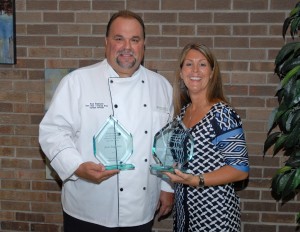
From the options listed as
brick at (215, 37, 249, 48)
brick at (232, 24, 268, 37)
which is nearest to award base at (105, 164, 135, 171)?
brick at (215, 37, 249, 48)

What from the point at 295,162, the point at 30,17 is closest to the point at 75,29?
the point at 30,17

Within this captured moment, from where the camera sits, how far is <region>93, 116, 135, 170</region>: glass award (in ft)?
6.68

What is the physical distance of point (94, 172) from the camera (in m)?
2.01

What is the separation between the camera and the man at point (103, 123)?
218cm

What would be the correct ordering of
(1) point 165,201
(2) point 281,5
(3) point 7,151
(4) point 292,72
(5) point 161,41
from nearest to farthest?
(4) point 292,72 < (1) point 165,201 < (2) point 281,5 < (5) point 161,41 < (3) point 7,151

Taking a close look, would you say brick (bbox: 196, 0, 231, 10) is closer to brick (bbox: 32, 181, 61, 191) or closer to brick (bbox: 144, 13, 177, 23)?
brick (bbox: 144, 13, 177, 23)

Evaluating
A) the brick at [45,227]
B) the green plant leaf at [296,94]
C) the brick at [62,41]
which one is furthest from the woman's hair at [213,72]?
the brick at [45,227]

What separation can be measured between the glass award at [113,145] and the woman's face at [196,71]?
1.41 ft

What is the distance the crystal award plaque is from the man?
0.14 meters

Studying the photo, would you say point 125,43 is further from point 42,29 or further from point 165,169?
point 42,29

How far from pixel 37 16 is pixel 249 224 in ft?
7.14

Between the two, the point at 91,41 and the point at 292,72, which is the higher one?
the point at 91,41

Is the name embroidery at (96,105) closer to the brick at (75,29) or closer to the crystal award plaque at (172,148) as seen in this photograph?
the crystal award plaque at (172,148)

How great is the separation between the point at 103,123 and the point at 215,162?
630mm
